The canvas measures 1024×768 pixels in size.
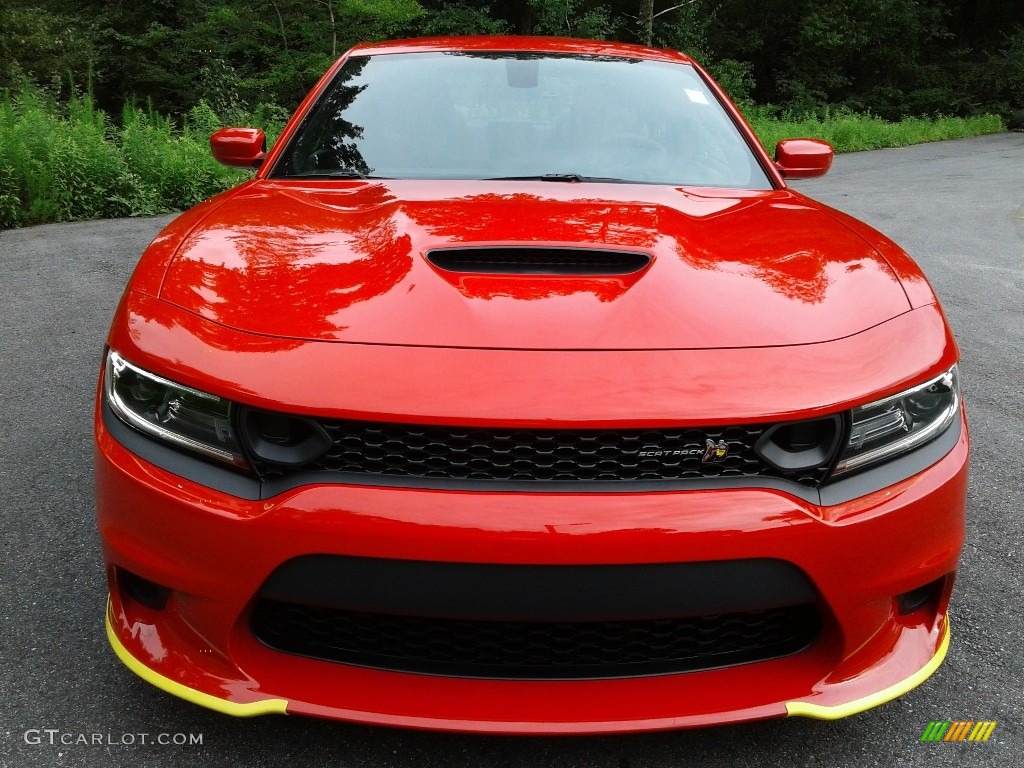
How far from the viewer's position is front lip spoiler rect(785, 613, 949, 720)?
1.45m

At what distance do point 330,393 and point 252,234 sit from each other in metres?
0.72

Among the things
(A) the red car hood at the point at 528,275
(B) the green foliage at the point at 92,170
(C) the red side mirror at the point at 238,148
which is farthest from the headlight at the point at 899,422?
(B) the green foliage at the point at 92,170

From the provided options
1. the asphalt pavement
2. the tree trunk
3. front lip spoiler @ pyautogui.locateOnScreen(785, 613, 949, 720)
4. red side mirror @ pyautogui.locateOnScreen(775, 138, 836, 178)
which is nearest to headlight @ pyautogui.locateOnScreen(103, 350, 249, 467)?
the asphalt pavement

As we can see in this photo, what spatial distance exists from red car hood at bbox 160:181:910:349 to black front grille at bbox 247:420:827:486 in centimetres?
16

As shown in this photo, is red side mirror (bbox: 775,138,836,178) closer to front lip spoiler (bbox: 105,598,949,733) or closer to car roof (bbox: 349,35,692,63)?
car roof (bbox: 349,35,692,63)

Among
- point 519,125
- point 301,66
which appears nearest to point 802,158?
point 519,125

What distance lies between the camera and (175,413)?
1.49 meters

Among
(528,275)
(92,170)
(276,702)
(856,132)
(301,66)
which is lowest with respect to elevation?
(856,132)

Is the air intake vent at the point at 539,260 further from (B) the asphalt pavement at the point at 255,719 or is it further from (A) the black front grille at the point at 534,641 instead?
(B) the asphalt pavement at the point at 255,719

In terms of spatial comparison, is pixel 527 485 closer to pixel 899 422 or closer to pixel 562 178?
pixel 899 422

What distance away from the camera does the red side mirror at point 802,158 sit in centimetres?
294

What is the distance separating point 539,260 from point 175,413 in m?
0.76

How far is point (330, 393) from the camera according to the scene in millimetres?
1374

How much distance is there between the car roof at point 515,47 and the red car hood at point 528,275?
1.04m
